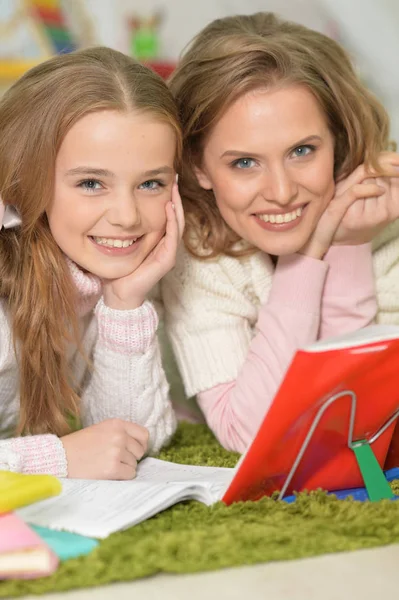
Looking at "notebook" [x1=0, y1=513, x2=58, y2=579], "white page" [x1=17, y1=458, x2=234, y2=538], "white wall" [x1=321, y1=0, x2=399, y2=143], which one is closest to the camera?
Answer: "notebook" [x1=0, y1=513, x2=58, y2=579]

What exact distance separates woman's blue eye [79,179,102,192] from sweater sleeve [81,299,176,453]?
19 cm

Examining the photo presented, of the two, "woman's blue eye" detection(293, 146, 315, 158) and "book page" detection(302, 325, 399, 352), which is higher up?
"woman's blue eye" detection(293, 146, 315, 158)

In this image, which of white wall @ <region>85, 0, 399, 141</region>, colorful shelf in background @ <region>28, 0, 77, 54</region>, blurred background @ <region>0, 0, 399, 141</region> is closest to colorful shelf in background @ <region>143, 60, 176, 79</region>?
white wall @ <region>85, 0, 399, 141</region>

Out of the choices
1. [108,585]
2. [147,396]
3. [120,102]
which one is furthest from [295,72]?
[108,585]

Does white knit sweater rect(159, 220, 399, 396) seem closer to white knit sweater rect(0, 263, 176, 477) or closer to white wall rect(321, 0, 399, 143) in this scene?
white knit sweater rect(0, 263, 176, 477)

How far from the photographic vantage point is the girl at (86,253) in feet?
4.14

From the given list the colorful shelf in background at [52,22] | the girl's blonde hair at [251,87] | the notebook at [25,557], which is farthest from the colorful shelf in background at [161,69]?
the colorful shelf in background at [52,22]

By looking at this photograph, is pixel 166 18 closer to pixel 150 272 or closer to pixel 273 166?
pixel 273 166

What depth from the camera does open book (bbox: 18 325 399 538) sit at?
1000 millimetres

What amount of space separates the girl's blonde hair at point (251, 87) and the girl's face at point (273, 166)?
0.02 metres

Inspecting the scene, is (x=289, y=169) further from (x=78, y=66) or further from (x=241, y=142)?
(x=78, y=66)

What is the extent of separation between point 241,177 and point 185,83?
199 millimetres

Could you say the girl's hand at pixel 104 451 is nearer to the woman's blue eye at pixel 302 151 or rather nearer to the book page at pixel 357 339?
the book page at pixel 357 339

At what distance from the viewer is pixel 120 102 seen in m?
1.28
